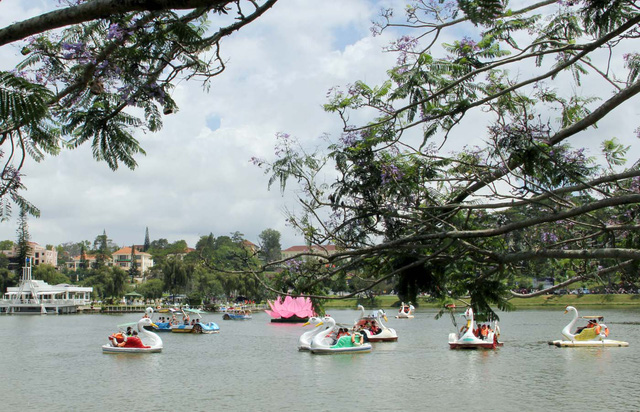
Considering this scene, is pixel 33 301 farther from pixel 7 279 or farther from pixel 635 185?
pixel 635 185

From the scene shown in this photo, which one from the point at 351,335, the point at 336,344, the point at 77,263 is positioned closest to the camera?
the point at 336,344

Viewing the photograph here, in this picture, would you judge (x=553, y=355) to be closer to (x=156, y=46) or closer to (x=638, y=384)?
(x=638, y=384)

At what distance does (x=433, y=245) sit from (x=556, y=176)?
4.09 ft

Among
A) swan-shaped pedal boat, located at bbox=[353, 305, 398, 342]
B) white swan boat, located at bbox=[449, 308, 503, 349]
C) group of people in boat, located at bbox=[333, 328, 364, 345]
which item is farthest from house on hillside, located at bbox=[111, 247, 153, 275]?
white swan boat, located at bbox=[449, 308, 503, 349]

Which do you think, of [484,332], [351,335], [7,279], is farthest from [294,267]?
[7,279]

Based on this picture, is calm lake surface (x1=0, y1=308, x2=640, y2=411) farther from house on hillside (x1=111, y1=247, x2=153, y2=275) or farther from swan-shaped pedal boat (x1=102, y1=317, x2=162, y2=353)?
house on hillside (x1=111, y1=247, x2=153, y2=275)

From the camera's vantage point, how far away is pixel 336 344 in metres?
26.9

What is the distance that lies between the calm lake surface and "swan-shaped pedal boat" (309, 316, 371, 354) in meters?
0.55

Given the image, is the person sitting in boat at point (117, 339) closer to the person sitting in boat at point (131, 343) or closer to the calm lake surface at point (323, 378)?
the person sitting in boat at point (131, 343)

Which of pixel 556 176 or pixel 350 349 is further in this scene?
pixel 350 349

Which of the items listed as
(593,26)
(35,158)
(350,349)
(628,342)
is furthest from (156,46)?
(628,342)

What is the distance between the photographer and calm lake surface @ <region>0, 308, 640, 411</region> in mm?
16094

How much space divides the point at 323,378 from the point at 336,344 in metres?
6.85

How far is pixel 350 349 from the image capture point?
87.4 feet
